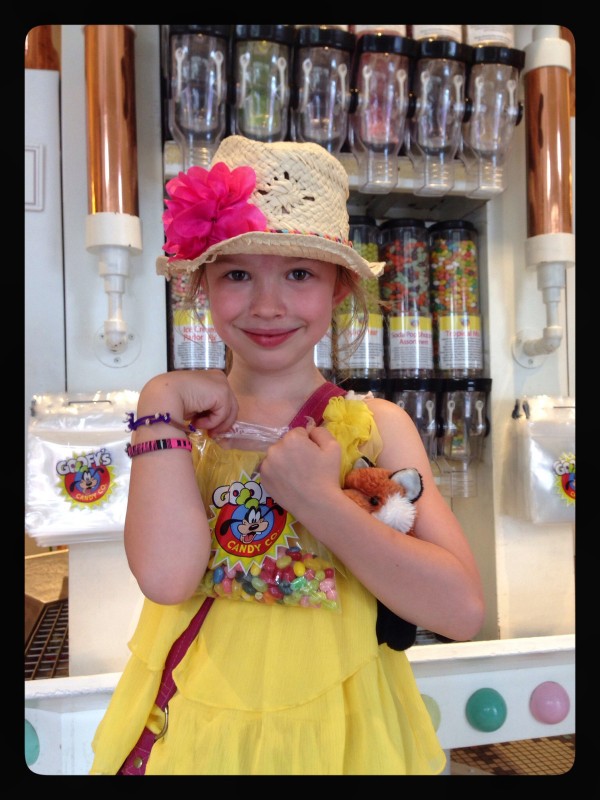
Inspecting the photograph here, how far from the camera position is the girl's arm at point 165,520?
0.49 m

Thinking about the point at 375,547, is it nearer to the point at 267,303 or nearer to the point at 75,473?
the point at 267,303

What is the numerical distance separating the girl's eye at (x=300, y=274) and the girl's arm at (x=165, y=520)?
0.15 metres

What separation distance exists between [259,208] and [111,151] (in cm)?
51

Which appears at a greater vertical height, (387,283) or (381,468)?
(387,283)

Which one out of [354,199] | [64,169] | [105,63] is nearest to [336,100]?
[354,199]

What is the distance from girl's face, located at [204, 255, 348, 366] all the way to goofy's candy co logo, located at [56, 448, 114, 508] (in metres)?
0.51

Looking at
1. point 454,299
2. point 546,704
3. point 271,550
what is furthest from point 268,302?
point 546,704

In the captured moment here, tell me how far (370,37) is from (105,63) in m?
0.41

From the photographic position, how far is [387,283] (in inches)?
41.9

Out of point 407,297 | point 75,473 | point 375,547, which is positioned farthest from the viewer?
point 407,297

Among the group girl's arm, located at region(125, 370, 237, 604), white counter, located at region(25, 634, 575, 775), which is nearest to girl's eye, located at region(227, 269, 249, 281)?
girl's arm, located at region(125, 370, 237, 604)

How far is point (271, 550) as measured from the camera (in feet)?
1.70

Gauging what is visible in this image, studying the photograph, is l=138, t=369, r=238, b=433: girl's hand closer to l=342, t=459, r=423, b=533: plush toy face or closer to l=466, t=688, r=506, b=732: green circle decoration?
l=342, t=459, r=423, b=533: plush toy face

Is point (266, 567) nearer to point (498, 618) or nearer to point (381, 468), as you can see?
point (381, 468)
